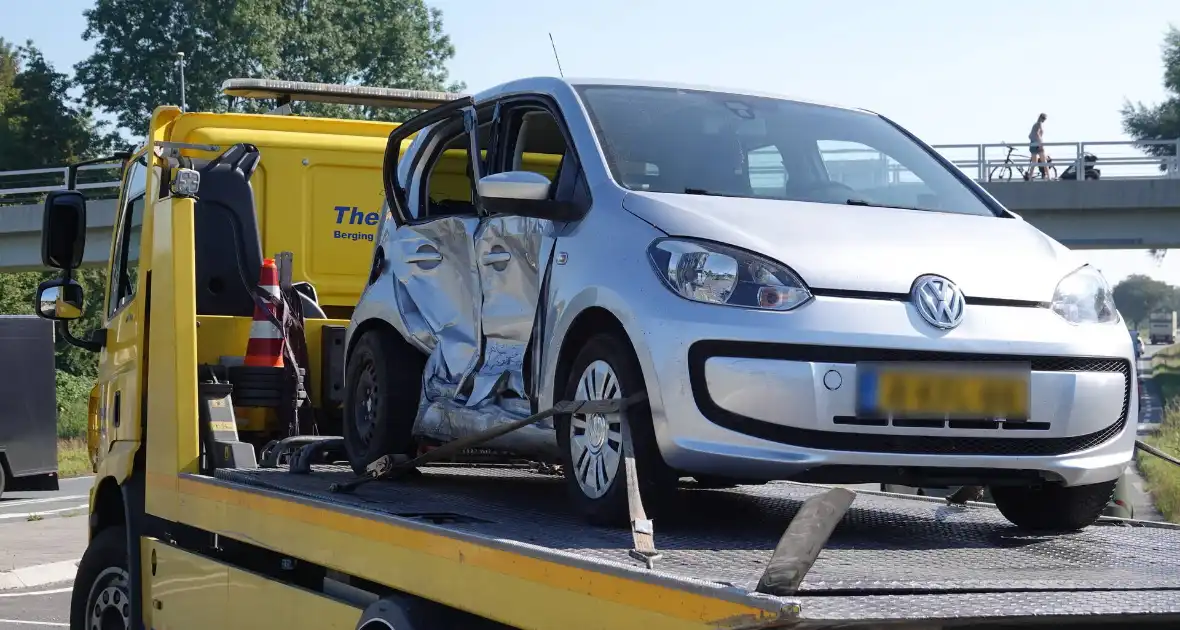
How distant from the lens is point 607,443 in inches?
161

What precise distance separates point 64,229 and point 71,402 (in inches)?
1715

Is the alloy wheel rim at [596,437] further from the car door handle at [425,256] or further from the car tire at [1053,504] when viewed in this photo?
the car door handle at [425,256]

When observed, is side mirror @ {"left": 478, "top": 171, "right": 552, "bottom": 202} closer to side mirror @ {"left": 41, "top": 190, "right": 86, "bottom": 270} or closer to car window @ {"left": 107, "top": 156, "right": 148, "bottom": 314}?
car window @ {"left": 107, "top": 156, "right": 148, "bottom": 314}

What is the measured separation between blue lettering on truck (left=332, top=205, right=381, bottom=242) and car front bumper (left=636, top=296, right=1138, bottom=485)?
4.32 metres

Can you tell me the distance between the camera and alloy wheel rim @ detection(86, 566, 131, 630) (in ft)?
21.7

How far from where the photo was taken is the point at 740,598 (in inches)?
106

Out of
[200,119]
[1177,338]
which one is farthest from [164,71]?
[1177,338]

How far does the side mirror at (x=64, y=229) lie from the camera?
7.33m

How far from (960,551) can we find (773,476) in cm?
50

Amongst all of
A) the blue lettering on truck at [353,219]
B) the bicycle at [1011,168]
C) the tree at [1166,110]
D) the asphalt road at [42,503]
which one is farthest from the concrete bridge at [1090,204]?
the tree at [1166,110]

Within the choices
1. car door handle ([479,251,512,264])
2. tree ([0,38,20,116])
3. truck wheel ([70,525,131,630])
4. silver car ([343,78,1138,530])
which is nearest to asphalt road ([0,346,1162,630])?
silver car ([343,78,1138,530])

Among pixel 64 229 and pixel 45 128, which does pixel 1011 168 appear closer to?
pixel 64 229

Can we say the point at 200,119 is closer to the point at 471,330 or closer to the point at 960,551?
the point at 471,330

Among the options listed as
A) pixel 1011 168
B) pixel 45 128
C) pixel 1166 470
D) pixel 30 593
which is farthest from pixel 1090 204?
pixel 45 128
